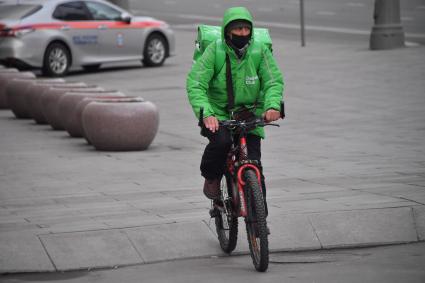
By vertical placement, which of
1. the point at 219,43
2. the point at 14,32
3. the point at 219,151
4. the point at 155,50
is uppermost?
the point at 219,43

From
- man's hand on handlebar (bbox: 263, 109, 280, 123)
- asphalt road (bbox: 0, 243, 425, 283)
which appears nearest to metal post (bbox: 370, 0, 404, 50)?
asphalt road (bbox: 0, 243, 425, 283)

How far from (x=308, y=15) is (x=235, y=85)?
2686 cm

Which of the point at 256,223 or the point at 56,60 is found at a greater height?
the point at 256,223

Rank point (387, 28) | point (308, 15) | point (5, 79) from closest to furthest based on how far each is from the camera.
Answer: point (5, 79)
point (387, 28)
point (308, 15)

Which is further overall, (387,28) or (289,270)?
(387,28)

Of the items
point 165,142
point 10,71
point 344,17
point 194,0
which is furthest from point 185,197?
point 194,0

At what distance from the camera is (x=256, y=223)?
7.11 metres

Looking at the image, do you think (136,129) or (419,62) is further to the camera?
(419,62)

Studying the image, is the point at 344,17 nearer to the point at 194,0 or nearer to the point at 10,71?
the point at 194,0

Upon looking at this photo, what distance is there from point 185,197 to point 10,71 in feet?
31.5

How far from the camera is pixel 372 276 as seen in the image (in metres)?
6.88

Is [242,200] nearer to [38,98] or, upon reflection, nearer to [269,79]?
[269,79]

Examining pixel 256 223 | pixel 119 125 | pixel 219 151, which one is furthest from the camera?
pixel 119 125

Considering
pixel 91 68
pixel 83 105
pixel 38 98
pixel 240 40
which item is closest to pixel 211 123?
pixel 240 40
